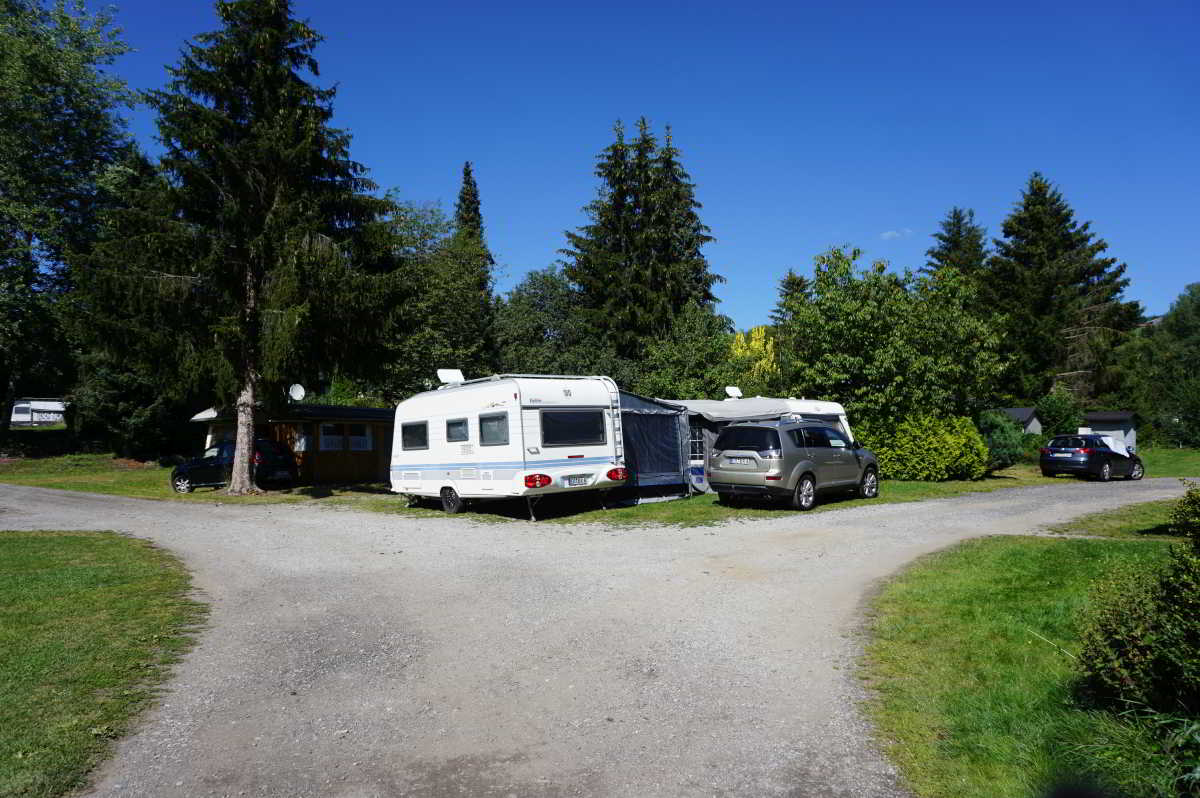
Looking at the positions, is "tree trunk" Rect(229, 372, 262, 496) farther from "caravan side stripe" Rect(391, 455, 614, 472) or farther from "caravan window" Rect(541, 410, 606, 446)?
"caravan window" Rect(541, 410, 606, 446)

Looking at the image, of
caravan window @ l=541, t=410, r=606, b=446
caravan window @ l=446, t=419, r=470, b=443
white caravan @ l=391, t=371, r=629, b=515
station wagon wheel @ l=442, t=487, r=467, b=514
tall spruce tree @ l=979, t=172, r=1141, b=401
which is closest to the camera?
white caravan @ l=391, t=371, r=629, b=515

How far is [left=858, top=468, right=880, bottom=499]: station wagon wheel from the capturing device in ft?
54.9

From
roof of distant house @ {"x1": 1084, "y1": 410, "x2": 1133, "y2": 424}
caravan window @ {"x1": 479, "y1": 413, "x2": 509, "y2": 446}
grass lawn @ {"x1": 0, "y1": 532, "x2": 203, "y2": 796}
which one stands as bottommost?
grass lawn @ {"x1": 0, "y1": 532, "x2": 203, "y2": 796}

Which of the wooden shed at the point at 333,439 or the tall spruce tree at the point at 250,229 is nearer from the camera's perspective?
the tall spruce tree at the point at 250,229

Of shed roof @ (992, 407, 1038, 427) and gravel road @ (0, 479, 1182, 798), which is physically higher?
shed roof @ (992, 407, 1038, 427)

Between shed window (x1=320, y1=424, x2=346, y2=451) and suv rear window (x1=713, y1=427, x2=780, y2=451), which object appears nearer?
suv rear window (x1=713, y1=427, x2=780, y2=451)


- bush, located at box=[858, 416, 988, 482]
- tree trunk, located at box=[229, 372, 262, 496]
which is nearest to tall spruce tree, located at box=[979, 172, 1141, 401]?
bush, located at box=[858, 416, 988, 482]

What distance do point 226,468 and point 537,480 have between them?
46.8 ft

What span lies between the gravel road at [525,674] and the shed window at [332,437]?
50.0ft

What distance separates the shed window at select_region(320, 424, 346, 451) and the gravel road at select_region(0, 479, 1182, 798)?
15232 millimetres

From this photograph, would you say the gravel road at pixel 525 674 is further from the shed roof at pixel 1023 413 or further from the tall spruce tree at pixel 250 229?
the shed roof at pixel 1023 413

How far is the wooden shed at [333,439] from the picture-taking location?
84.3 feet

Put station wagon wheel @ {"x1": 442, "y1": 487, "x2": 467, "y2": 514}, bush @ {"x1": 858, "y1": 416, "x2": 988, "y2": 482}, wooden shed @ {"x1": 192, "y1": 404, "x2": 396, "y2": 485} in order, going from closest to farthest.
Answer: station wagon wheel @ {"x1": 442, "y1": 487, "x2": 467, "y2": 514}, bush @ {"x1": 858, "y1": 416, "x2": 988, "y2": 482}, wooden shed @ {"x1": 192, "y1": 404, "x2": 396, "y2": 485}

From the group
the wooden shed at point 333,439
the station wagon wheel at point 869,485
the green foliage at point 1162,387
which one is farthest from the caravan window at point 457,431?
the green foliage at point 1162,387
